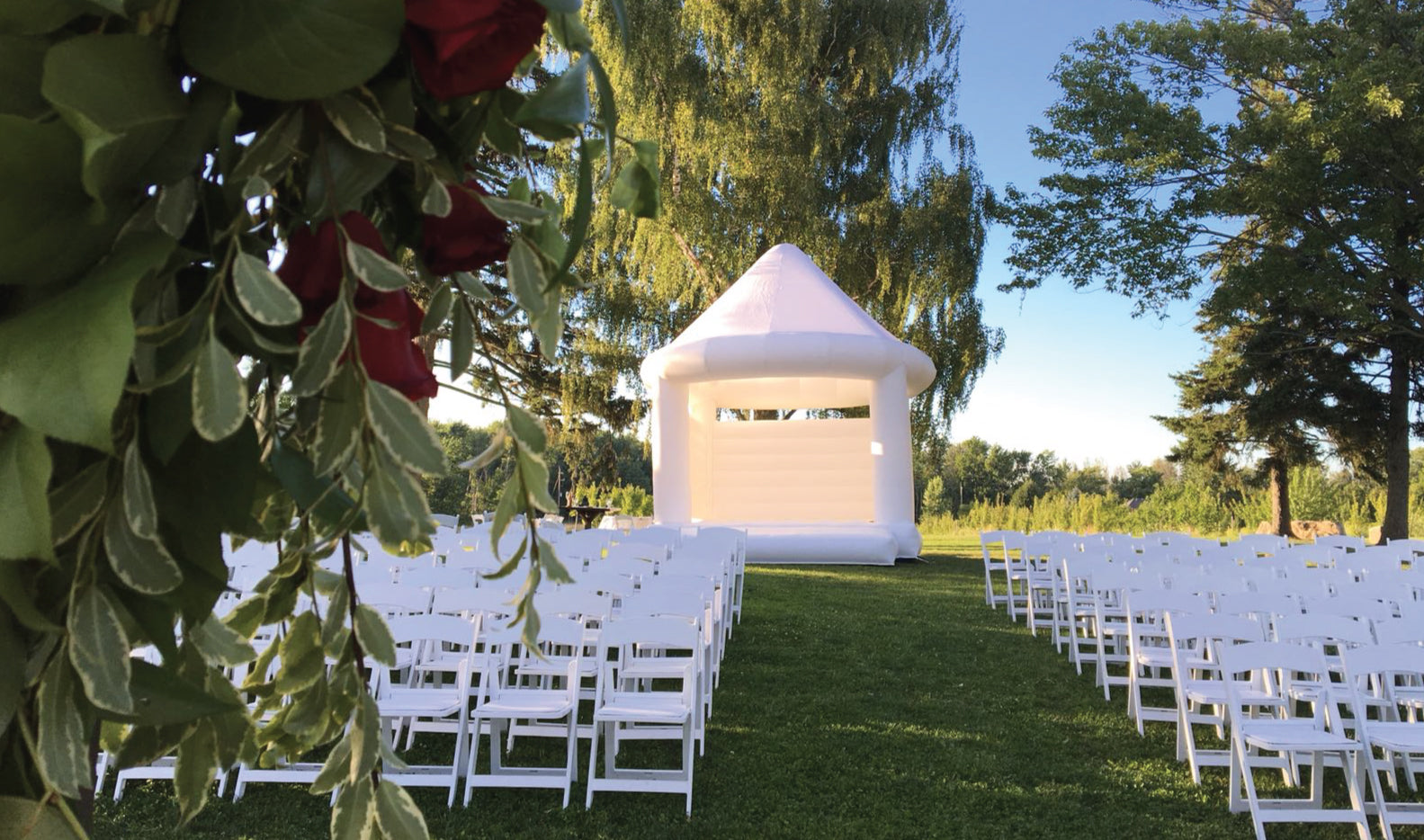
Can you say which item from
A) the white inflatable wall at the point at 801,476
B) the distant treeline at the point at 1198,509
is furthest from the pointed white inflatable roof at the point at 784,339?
the distant treeline at the point at 1198,509

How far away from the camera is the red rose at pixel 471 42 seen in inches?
16.6

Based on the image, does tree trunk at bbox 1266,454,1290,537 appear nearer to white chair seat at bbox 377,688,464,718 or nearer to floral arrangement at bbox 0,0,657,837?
white chair seat at bbox 377,688,464,718

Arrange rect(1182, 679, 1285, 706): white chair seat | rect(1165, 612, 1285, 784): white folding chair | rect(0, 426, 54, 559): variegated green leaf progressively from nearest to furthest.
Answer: rect(0, 426, 54, 559): variegated green leaf → rect(1182, 679, 1285, 706): white chair seat → rect(1165, 612, 1285, 784): white folding chair

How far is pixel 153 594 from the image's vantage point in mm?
411

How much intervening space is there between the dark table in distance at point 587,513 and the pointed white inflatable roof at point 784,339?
234 inches

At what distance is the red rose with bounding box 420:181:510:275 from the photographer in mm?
493

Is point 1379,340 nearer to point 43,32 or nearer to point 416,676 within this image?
point 416,676

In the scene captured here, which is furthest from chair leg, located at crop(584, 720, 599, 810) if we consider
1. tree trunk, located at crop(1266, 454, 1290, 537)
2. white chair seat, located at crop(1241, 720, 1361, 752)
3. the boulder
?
tree trunk, located at crop(1266, 454, 1290, 537)

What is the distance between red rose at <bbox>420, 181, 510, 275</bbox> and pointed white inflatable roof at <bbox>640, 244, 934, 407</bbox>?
1350 centimetres

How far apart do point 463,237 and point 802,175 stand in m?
17.3

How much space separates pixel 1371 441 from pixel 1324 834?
67.6ft

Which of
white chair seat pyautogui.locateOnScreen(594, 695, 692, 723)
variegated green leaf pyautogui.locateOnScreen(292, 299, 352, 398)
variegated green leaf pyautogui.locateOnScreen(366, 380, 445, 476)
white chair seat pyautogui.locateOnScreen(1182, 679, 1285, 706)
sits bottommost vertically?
white chair seat pyautogui.locateOnScreen(1182, 679, 1285, 706)

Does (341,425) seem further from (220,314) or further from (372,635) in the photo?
(372,635)

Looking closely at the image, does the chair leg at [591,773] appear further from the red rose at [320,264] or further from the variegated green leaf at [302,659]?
the red rose at [320,264]
